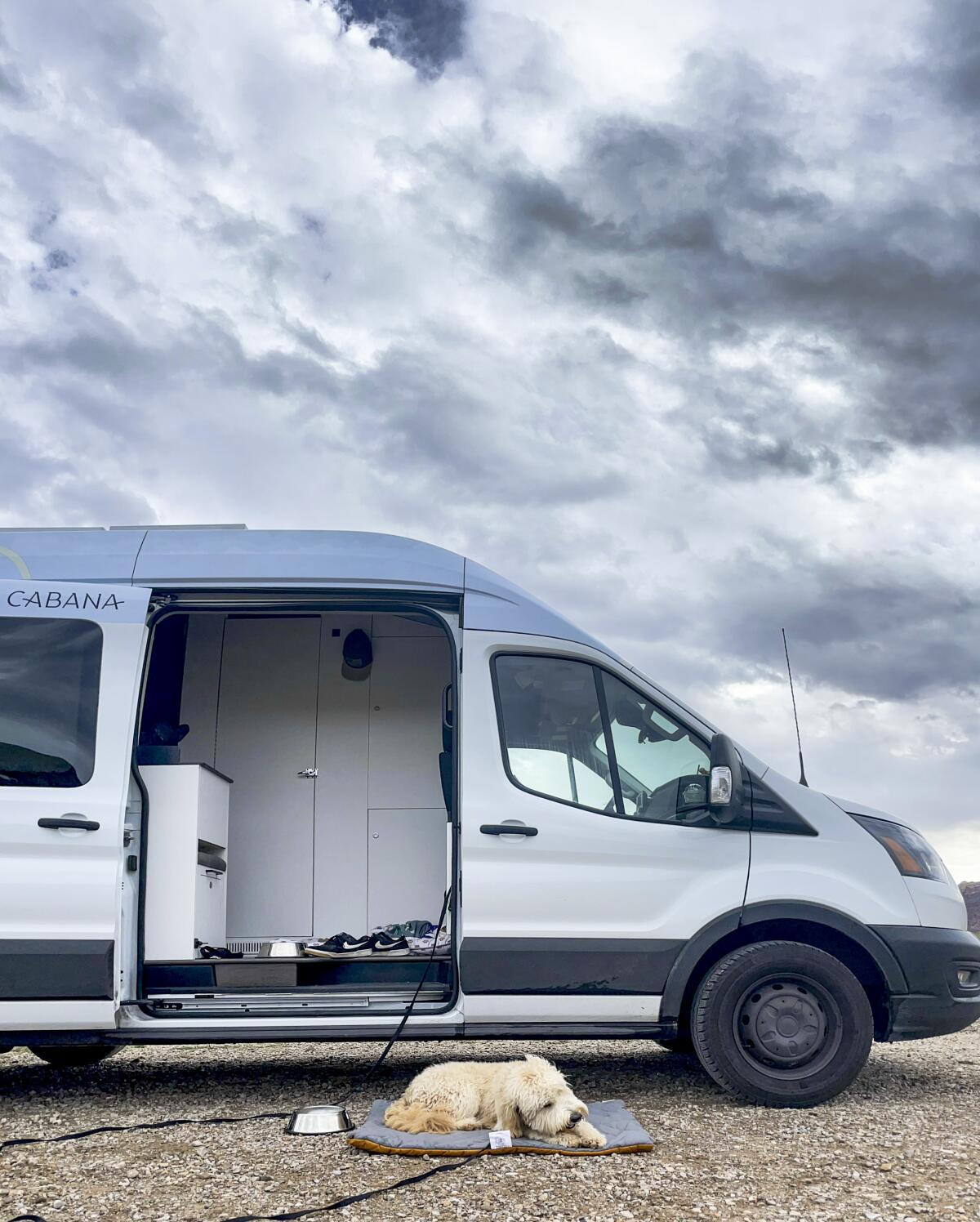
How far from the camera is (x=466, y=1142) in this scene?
14.8ft

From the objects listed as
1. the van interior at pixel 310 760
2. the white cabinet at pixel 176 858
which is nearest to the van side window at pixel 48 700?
the white cabinet at pixel 176 858

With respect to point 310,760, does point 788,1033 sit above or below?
below

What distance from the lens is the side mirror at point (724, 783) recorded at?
16.8 feet

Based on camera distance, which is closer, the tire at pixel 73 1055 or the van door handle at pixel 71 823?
the van door handle at pixel 71 823

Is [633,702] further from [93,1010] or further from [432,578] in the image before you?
[93,1010]

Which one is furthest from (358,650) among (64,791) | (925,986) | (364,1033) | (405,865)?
(925,986)

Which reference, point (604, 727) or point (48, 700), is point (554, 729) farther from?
point (48, 700)

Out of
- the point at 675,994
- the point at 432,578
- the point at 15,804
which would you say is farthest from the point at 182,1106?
the point at 432,578

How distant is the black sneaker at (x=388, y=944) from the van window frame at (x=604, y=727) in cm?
131

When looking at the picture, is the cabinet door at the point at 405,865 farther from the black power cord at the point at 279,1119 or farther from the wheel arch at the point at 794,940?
the wheel arch at the point at 794,940

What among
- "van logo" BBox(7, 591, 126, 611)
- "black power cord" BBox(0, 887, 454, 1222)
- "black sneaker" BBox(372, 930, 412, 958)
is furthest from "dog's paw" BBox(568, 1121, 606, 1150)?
"van logo" BBox(7, 591, 126, 611)

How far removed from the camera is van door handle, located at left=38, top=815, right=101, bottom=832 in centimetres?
531

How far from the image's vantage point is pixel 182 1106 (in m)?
5.57

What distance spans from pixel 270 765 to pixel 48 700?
7.29 feet
